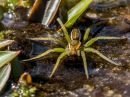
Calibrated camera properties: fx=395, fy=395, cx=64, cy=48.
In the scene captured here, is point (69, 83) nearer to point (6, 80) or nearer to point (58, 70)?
point (58, 70)

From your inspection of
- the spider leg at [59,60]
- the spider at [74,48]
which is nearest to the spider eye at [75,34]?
the spider at [74,48]

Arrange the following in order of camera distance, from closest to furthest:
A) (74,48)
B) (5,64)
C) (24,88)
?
(24,88) → (5,64) → (74,48)

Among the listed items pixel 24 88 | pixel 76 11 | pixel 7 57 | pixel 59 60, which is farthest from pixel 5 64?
pixel 76 11

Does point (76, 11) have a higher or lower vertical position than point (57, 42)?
higher

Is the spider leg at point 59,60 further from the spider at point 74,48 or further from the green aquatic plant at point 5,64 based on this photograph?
the green aquatic plant at point 5,64

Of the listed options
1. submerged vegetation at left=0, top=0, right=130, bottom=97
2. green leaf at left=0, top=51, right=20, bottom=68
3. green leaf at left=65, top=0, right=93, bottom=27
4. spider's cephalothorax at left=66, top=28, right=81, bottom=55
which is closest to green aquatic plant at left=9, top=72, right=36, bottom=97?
submerged vegetation at left=0, top=0, right=130, bottom=97

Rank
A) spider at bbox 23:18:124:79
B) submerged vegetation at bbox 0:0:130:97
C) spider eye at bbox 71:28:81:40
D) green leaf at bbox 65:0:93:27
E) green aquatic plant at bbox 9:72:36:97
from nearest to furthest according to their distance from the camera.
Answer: green aquatic plant at bbox 9:72:36:97 → submerged vegetation at bbox 0:0:130:97 → spider at bbox 23:18:124:79 → spider eye at bbox 71:28:81:40 → green leaf at bbox 65:0:93:27

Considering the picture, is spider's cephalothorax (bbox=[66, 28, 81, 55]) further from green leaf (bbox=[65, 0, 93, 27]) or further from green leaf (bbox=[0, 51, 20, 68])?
green leaf (bbox=[0, 51, 20, 68])

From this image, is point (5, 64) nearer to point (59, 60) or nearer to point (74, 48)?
point (59, 60)
